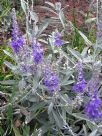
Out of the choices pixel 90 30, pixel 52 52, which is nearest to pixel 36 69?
pixel 52 52

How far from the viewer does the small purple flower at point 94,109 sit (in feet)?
8.87

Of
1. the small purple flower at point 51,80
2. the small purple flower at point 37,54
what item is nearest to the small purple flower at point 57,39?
the small purple flower at point 37,54

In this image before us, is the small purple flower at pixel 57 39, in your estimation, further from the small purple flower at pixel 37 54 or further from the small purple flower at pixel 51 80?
the small purple flower at pixel 51 80

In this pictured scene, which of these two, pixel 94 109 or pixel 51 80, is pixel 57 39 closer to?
pixel 51 80

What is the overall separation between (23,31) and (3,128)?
1541mm

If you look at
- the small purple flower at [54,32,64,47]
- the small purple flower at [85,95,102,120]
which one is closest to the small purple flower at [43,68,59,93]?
the small purple flower at [85,95,102,120]

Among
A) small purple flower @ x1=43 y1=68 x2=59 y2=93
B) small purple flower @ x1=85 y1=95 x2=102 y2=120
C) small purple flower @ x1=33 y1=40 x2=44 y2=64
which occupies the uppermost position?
small purple flower @ x1=33 y1=40 x2=44 y2=64

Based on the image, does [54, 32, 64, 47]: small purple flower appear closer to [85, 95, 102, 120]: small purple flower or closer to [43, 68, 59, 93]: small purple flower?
[43, 68, 59, 93]: small purple flower

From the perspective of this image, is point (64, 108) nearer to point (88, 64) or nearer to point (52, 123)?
point (52, 123)

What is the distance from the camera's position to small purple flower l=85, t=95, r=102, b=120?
2.70m

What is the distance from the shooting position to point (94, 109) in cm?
272

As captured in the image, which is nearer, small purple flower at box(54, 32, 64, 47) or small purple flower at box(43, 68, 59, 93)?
small purple flower at box(43, 68, 59, 93)

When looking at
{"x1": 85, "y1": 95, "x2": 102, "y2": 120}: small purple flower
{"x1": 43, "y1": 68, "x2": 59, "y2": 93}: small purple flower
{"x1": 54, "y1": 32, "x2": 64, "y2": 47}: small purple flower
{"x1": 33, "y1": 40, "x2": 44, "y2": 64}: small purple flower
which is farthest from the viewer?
{"x1": 54, "y1": 32, "x2": 64, "y2": 47}: small purple flower

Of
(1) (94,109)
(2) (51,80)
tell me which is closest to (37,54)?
(2) (51,80)
